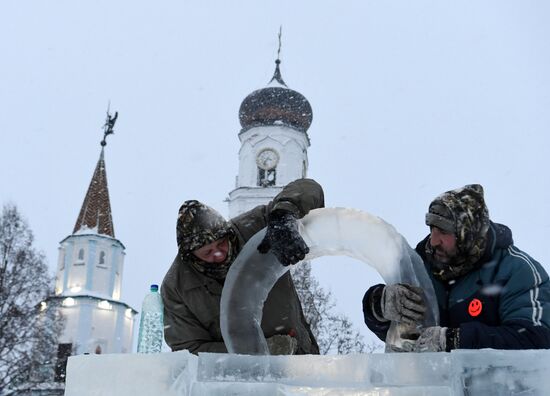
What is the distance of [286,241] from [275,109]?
38.6 metres

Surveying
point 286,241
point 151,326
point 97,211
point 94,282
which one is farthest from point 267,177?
point 286,241

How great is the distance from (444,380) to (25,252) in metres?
23.7

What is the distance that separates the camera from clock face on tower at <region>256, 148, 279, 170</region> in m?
40.5

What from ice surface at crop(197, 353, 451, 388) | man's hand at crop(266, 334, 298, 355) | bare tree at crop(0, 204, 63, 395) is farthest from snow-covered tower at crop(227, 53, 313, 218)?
ice surface at crop(197, 353, 451, 388)

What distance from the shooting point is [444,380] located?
1.67m

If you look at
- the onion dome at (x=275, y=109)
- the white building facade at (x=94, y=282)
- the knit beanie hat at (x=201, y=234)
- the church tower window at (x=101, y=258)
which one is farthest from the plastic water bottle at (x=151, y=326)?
the onion dome at (x=275, y=109)

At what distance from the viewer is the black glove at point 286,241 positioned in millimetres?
2486

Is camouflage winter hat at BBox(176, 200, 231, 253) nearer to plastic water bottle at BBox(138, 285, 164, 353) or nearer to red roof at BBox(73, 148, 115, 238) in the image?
plastic water bottle at BBox(138, 285, 164, 353)

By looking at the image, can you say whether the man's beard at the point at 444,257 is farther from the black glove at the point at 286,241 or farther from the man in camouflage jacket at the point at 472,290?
the black glove at the point at 286,241

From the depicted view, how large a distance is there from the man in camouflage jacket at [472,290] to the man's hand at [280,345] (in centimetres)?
41

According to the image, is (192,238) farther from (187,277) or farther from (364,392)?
(364,392)

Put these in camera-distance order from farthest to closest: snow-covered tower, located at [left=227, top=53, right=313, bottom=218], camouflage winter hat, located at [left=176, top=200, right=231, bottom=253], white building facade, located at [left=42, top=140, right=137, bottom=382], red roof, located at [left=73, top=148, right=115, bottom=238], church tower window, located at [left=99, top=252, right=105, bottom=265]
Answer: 1. snow-covered tower, located at [left=227, top=53, right=313, bottom=218]
2. red roof, located at [left=73, top=148, right=115, bottom=238]
3. church tower window, located at [left=99, top=252, right=105, bottom=265]
4. white building facade, located at [left=42, top=140, right=137, bottom=382]
5. camouflage winter hat, located at [left=176, top=200, right=231, bottom=253]

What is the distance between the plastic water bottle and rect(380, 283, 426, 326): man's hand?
1.02 m

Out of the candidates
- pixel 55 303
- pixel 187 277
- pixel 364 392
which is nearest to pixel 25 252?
pixel 55 303
